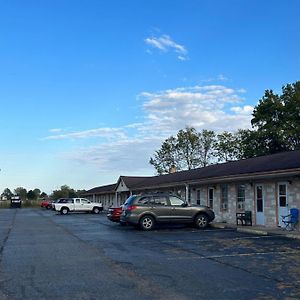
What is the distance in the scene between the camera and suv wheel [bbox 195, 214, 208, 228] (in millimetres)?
22594

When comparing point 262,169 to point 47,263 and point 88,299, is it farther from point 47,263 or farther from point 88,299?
point 88,299

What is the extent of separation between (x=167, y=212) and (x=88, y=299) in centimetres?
1501

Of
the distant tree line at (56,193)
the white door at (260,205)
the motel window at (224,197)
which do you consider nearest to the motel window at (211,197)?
the motel window at (224,197)

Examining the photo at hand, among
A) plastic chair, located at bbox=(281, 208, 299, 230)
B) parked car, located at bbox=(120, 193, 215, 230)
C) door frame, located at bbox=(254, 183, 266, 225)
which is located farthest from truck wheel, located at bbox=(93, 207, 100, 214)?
plastic chair, located at bbox=(281, 208, 299, 230)

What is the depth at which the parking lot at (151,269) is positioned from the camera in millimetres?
7750

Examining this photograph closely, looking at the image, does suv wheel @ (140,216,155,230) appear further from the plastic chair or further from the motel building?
the plastic chair

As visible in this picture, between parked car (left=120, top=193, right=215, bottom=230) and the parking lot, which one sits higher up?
parked car (left=120, top=193, right=215, bottom=230)

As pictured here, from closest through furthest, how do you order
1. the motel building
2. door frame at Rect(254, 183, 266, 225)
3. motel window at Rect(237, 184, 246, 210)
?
1. the motel building
2. door frame at Rect(254, 183, 266, 225)
3. motel window at Rect(237, 184, 246, 210)

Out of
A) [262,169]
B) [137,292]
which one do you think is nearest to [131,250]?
[137,292]

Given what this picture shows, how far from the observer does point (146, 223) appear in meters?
21.8

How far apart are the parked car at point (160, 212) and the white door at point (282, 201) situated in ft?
11.6

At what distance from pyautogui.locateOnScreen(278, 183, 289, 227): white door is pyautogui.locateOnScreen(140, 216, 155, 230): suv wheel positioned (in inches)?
229

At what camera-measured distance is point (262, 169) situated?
2141 centimetres

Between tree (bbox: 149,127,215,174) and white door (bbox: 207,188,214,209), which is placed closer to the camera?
white door (bbox: 207,188,214,209)
